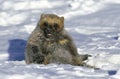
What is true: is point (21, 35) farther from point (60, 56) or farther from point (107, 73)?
point (107, 73)

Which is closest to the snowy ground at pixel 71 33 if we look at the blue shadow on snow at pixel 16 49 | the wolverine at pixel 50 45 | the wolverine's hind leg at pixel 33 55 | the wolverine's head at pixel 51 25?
the blue shadow on snow at pixel 16 49

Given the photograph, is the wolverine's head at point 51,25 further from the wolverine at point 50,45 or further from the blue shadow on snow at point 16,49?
the blue shadow on snow at point 16,49

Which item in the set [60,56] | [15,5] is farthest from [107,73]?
[15,5]

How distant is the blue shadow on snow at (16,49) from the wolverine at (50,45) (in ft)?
3.68

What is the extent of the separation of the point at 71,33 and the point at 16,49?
190cm

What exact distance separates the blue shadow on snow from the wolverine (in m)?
1.12

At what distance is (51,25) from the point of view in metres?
6.60

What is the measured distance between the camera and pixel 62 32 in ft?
22.1

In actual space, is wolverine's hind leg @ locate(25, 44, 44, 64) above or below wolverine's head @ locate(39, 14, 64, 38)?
below

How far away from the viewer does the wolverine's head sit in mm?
6620

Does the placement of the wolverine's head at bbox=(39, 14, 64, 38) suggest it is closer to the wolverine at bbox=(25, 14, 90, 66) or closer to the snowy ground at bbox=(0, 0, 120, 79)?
the wolverine at bbox=(25, 14, 90, 66)

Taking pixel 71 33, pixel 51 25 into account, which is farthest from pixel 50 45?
pixel 71 33

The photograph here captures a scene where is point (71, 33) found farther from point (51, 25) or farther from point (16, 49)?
point (51, 25)

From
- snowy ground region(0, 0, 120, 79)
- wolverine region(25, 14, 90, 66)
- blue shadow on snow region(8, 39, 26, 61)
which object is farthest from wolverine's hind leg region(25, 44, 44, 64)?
blue shadow on snow region(8, 39, 26, 61)
